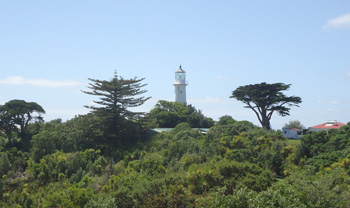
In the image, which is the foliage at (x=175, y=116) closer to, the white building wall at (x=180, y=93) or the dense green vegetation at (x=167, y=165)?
the dense green vegetation at (x=167, y=165)

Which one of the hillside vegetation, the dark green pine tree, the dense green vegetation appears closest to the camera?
the hillside vegetation

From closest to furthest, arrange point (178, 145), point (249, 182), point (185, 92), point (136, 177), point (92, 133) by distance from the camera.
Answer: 1. point (249, 182)
2. point (136, 177)
3. point (178, 145)
4. point (92, 133)
5. point (185, 92)

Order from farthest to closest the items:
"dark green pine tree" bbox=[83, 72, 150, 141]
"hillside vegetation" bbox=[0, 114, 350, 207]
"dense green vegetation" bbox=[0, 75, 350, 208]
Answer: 1. "dark green pine tree" bbox=[83, 72, 150, 141]
2. "dense green vegetation" bbox=[0, 75, 350, 208]
3. "hillside vegetation" bbox=[0, 114, 350, 207]

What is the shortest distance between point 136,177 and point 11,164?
12365 mm

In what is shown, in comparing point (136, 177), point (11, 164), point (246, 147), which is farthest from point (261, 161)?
point (11, 164)

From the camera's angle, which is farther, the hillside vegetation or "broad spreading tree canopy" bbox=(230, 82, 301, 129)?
"broad spreading tree canopy" bbox=(230, 82, 301, 129)

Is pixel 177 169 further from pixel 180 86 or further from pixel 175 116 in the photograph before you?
pixel 180 86

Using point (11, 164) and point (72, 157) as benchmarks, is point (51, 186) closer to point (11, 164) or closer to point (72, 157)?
point (72, 157)

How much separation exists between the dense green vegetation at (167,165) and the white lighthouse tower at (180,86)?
431 centimetres

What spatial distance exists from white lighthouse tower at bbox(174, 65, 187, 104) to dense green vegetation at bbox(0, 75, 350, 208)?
14.1 ft

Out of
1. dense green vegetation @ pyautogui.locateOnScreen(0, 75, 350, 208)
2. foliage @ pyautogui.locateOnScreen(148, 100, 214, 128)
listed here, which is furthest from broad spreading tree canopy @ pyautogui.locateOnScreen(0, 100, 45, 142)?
foliage @ pyautogui.locateOnScreen(148, 100, 214, 128)

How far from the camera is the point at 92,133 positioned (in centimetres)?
3288

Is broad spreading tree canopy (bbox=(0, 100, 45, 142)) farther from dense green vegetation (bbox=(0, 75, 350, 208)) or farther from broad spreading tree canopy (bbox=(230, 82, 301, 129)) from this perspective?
broad spreading tree canopy (bbox=(230, 82, 301, 129))

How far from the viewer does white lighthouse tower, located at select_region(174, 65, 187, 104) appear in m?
46.2
